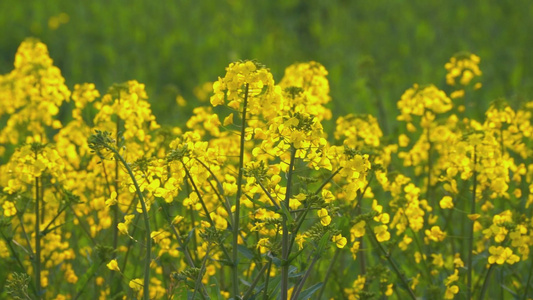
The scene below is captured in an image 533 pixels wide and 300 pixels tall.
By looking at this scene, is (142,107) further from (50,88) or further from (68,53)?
(68,53)

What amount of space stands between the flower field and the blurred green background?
2.85 meters

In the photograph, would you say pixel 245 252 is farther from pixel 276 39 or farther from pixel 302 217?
pixel 276 39

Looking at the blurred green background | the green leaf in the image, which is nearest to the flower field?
the green leaf

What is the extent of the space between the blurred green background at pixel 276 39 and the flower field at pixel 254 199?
2.85 metres

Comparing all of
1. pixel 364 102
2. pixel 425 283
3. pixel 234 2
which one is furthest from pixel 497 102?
pixel 234 2

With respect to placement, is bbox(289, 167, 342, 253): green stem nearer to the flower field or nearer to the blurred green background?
the flower field

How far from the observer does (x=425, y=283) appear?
3.27m

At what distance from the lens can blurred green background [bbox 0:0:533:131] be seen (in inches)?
297

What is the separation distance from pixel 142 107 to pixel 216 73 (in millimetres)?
4187

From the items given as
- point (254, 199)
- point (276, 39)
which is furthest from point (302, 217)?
point (276, 39)

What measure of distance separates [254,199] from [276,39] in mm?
5992

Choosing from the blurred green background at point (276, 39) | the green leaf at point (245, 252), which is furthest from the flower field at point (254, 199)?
→ the blurred green background at point (276, 39)

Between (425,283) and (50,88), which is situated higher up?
(50,88)

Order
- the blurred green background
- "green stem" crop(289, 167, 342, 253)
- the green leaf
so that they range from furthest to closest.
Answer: the blurred green background → the green leaf → "green stem" crop(289, 167, 342, 253)
